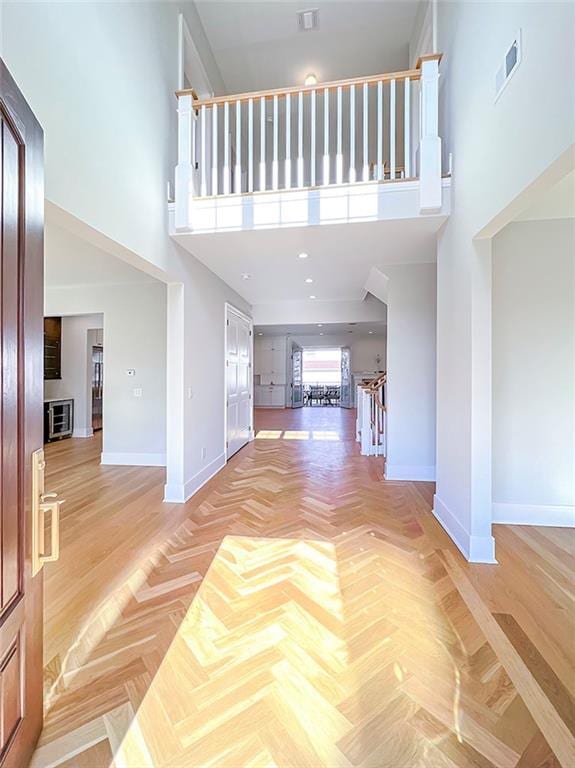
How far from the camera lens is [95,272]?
4.67m

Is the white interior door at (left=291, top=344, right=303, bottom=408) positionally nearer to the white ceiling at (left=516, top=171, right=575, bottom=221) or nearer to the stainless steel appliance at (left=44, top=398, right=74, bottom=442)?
the stainless steel appliance at (left=44, top=398, right=74, bottom=442)

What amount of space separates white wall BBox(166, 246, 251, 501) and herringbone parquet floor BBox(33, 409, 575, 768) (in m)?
0.99

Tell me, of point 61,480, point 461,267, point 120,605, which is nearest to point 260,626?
point 120,605

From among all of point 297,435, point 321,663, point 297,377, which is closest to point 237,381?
point 297,435

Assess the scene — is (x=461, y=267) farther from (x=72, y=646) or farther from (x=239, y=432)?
(x=239, y=432)

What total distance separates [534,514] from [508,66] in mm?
3139

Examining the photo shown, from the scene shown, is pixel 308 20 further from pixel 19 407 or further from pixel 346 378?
pixel 346 378

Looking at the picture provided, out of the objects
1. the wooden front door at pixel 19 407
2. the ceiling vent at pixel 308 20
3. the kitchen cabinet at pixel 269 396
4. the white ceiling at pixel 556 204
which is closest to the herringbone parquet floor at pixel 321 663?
the wooden front door at pixel 19 407

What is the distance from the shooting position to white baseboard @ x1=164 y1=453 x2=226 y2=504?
3.60 meters

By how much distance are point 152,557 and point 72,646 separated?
82 cm

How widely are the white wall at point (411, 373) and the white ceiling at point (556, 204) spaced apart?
147cm

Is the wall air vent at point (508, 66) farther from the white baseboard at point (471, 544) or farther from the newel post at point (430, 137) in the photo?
the white baseboard at point (471, 544)

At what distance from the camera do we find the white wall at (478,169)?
1.60m

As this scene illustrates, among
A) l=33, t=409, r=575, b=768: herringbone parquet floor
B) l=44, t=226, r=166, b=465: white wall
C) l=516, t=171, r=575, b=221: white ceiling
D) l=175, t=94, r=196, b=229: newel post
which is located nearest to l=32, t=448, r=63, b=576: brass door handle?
l=33, t=409, r=575, b=768: herringbone parquet floor
